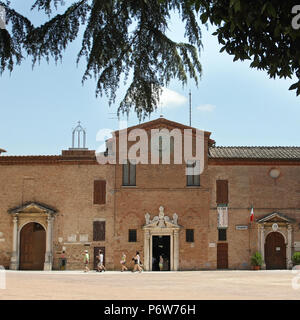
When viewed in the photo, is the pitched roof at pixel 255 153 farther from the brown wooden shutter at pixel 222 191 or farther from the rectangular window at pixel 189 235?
the rectangular window at pixel 189 235

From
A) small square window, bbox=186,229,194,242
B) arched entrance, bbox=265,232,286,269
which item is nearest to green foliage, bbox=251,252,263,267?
arched entrance, bbox=265,232,286,269

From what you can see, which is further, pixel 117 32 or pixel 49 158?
pixel 49 158

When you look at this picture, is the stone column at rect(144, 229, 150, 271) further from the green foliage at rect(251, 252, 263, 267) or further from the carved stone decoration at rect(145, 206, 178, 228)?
the green foliage at rect(251, 252, 263, 267)

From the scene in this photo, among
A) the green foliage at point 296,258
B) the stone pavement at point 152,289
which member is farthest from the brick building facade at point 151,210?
the stone pavement at point 152,289

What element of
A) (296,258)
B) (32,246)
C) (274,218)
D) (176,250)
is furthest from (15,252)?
(296,258)

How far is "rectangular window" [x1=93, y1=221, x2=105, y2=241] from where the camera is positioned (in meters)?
33.2

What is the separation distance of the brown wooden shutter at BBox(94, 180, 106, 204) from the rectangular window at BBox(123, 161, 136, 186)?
1.38 m

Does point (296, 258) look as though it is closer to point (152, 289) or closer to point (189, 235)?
point (189, 235)

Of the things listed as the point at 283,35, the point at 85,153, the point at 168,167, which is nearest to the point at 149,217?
the point at 168,167

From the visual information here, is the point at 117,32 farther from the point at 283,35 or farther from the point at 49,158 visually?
the point at 49,158

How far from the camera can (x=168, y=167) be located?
34.0m

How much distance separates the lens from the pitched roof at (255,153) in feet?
112

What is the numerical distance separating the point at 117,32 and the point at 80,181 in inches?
1106
